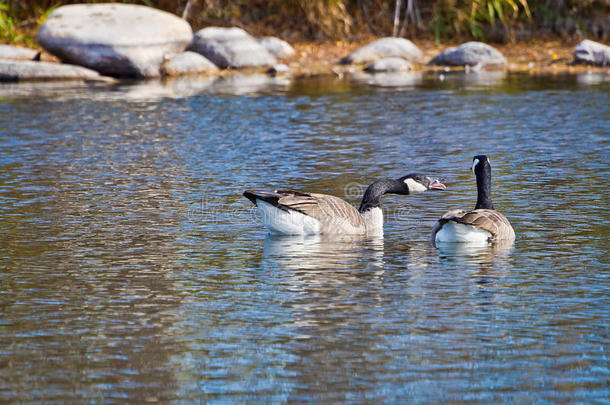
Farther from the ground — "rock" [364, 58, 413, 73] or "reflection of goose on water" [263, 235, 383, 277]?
"rock" [364, 58, 413, 73]

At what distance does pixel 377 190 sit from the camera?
12.8 metres

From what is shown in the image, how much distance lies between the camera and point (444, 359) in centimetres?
762

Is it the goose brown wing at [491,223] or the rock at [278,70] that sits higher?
the rock at [278,70]

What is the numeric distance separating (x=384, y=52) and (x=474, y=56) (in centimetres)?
291

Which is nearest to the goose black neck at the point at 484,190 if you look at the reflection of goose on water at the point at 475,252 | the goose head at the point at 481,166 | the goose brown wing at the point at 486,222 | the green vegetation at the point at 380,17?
the goose head at the point at 481,166

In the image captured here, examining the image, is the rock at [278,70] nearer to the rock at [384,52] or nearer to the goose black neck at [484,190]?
the rock at [384,52]

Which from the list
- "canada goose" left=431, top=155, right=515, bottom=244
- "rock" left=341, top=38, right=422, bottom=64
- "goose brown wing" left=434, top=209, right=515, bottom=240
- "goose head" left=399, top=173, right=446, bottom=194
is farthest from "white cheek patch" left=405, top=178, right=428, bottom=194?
"rock" left=341, top=38, right=422, bottom=64

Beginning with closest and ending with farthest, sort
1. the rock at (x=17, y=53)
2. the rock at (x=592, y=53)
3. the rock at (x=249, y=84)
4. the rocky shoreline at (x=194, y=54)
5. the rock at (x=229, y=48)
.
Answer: the rock at (x=249, y=84) → the rocky shoreline at (x=194, y=54) → the rock at (x=592, y=53) → the rock at (x=17, y=53) → the rock at (x=229, y=48)

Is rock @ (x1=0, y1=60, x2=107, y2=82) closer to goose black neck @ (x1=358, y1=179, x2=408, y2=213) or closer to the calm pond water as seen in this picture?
the calm pond water

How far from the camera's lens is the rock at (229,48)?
Answer: 34281 millimetres

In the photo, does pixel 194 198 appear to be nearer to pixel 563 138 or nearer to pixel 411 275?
pixel 411 275

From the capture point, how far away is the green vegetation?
36500mm

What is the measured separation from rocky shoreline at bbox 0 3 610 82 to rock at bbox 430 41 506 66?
3 cm

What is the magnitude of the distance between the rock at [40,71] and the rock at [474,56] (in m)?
10.9
